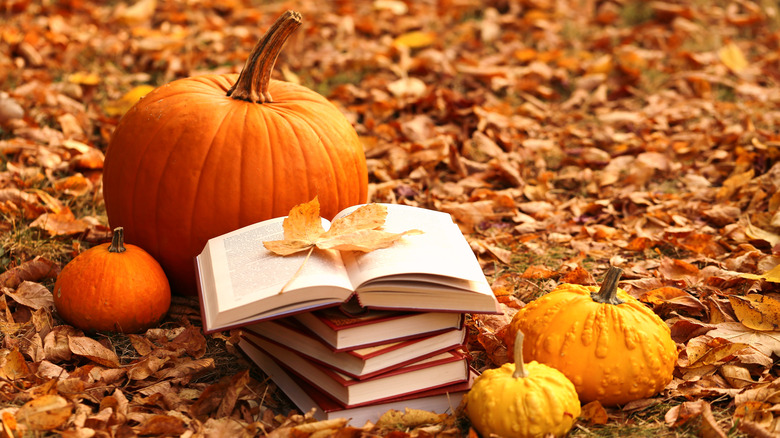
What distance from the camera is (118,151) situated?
253 cm

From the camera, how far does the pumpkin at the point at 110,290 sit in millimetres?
2248

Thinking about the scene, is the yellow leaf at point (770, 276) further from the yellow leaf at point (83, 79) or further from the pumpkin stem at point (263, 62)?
the yellow leaf at point (83, 79)

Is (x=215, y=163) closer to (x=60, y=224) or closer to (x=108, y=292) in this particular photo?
(x=108, y=292)

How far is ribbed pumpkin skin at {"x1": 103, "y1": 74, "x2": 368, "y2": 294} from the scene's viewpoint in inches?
94.7

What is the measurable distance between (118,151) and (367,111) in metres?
2.03

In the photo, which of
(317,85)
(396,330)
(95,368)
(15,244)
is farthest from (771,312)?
(317,85)

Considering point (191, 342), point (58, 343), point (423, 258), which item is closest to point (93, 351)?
point (58, 343)

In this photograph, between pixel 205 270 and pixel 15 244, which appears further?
pixel 15 244

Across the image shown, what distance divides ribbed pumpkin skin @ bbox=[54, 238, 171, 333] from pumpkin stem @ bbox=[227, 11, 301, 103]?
2.18 feet

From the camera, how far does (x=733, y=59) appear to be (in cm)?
502

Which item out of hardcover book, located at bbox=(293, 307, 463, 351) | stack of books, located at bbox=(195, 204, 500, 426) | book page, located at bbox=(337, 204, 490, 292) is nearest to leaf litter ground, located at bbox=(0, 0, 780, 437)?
stack of books, located at bbox=(195, 204, 500, 426)

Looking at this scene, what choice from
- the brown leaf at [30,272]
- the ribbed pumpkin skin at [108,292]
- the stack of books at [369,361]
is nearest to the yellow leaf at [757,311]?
the stack of books at [369,361]

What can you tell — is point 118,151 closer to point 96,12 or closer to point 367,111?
point 367,111

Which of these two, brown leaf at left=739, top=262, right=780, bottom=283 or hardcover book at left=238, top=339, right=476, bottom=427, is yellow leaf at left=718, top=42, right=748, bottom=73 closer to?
brown leaf at left=739, top=262, right=780, bottom=283
